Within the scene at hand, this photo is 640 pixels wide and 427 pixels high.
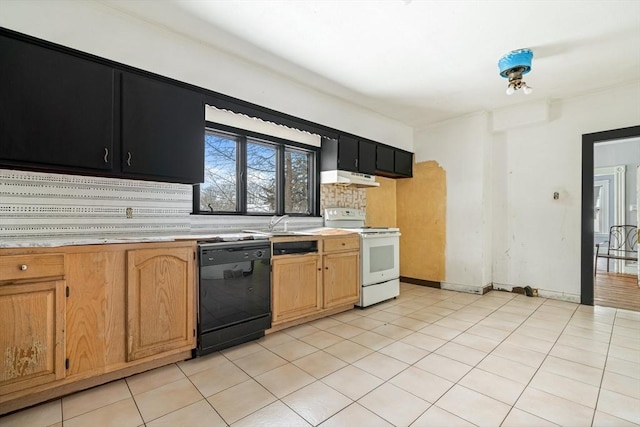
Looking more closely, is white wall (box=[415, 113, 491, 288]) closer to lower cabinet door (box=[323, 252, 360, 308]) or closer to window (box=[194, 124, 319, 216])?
lower cabinet door (box=[323, 252, 360, 308])

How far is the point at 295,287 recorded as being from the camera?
3.02 meters

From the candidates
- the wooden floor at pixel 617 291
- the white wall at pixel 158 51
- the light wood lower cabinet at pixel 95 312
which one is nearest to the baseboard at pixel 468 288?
the wooden floor at pixel 617 291

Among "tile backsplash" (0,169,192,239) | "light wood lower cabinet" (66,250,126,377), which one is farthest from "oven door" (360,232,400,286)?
"light wood lower cabinet" (66,250,126,377)

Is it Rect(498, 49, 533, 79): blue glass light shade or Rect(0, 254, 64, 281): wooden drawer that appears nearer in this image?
Rect(0, 254, 64, 281): wooden drawer

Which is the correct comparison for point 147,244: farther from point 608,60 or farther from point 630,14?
point 608,60

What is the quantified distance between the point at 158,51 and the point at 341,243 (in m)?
2.51

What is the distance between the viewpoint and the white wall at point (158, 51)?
203 cm

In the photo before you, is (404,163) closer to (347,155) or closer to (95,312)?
(347,155)

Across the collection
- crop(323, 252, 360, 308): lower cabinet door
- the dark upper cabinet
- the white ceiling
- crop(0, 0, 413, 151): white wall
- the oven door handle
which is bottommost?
crop(323, 252, 360, 308): lower cabinet door

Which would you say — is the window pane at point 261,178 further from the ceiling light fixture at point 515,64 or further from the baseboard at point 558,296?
the baseboard at point 558,296

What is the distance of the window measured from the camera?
306 centimetres

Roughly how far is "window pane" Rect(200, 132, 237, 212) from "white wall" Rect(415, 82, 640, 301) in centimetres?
334

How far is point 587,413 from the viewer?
5.59 ft

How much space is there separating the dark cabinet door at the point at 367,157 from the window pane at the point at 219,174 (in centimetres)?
179
